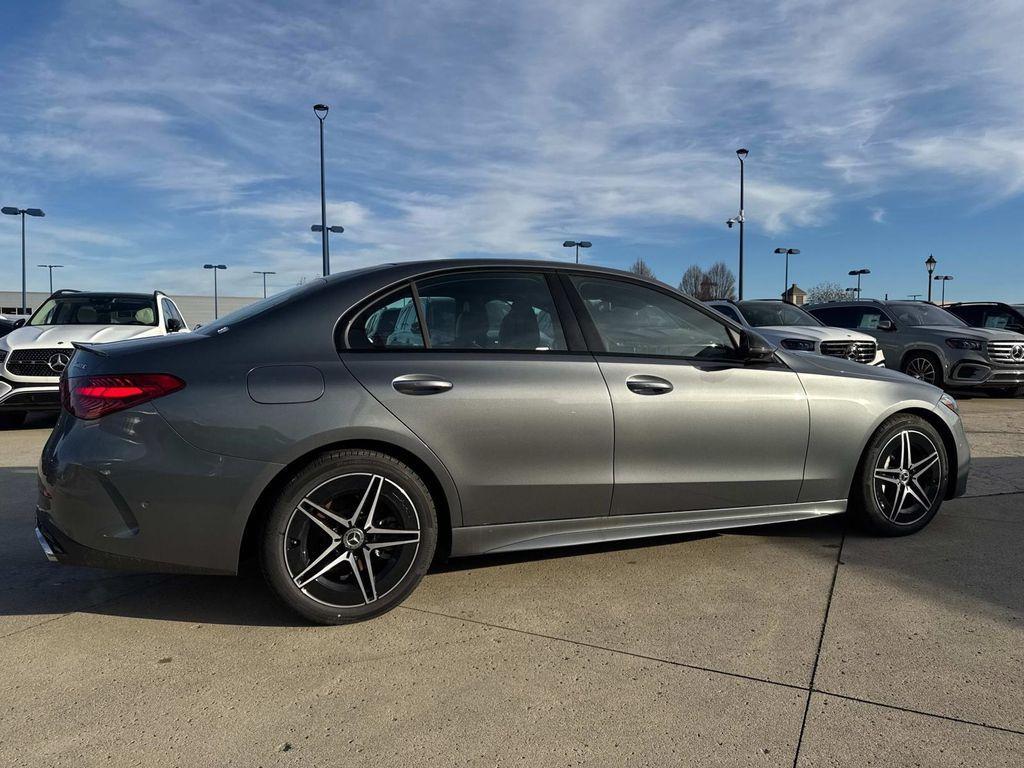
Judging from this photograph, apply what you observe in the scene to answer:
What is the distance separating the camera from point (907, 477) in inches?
161

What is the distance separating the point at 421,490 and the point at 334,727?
0.98 metres

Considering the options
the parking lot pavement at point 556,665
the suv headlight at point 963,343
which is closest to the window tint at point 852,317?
the suv headlight at point 963,343

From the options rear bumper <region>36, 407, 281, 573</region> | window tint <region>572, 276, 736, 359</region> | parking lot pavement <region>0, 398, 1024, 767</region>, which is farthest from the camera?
window tint <region>572, 276, 736, 359</region>

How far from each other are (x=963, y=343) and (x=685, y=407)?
9.73m

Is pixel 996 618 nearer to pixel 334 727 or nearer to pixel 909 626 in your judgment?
pixel 909 626

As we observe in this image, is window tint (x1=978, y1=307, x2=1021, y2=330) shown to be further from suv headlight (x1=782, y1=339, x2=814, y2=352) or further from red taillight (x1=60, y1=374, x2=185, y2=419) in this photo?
red taillight (x1=60, y1=374, x2=185, y2=419)

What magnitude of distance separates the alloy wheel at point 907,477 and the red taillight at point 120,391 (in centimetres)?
350

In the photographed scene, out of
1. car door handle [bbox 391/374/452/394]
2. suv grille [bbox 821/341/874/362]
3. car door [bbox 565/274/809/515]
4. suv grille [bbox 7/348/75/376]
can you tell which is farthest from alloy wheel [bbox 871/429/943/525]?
suv grille [bbox 7/348/75/376]

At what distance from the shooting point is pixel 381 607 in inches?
121

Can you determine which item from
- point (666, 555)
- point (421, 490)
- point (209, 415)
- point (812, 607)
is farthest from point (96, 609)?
point (812, 607)

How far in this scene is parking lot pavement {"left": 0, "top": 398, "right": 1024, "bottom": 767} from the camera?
2.23 m

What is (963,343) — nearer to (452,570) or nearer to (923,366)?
(923,366)

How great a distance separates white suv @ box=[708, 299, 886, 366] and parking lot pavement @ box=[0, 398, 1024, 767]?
6.20m

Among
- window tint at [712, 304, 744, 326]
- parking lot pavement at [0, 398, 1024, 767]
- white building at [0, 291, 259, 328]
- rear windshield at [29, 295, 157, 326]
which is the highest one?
white building at [0, 291, 259, 328]
